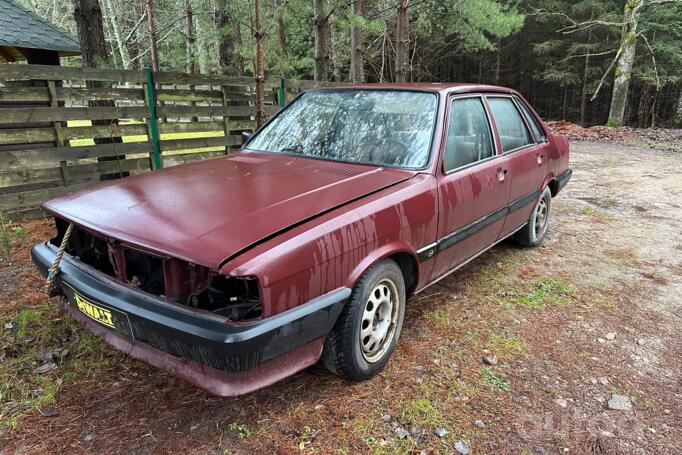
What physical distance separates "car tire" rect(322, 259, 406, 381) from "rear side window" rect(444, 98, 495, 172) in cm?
96

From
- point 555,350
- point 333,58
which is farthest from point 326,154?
point 333,58

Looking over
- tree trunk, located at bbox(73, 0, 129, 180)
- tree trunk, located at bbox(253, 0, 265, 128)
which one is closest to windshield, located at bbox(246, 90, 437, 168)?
tree trunk, located at bbox(253, 0, 265, 128)

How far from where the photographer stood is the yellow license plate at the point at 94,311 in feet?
7.30

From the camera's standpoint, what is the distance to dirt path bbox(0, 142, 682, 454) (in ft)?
7.25

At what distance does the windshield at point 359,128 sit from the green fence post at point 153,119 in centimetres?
361

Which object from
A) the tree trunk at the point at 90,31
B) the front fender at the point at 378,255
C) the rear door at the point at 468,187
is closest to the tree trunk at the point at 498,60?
the tree trunk at the point at 90,31

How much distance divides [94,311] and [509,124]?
364 centimetres

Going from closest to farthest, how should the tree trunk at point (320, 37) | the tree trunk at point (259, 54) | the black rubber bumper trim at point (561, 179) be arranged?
the black rubber bumper trim at point (561, 179), the tree trunk at point (259, 54), the tree trunk at point (320, 37)

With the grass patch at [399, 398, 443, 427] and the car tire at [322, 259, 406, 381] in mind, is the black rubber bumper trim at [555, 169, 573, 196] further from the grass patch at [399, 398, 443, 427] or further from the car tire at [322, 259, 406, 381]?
the grass patch at [399, 398, 443, 427]

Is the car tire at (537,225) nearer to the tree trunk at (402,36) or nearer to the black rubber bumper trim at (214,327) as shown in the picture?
the black rubber bumper trim at (214,327)

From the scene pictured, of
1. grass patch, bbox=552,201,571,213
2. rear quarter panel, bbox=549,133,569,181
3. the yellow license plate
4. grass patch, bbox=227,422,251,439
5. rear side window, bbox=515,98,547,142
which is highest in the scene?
rear side window, bbox=515,98,547,142

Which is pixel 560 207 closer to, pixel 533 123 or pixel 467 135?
pixel 533 123

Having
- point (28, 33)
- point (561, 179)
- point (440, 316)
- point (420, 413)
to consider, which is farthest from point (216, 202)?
point (28, 33)

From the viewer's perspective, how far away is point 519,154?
4.10 m
